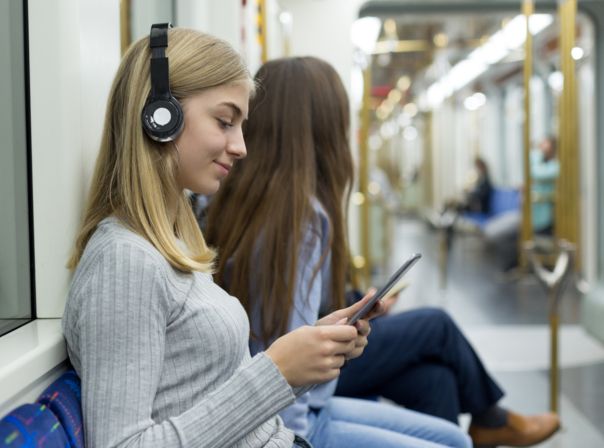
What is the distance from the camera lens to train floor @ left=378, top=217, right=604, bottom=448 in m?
3.94

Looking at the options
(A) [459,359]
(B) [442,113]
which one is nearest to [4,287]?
(A) [459,359]

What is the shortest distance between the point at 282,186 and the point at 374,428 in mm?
587

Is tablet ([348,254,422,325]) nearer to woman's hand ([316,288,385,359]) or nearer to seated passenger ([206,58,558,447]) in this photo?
woman's hand ([316,288,385,359])

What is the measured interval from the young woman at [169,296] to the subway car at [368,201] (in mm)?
18

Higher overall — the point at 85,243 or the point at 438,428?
the point at 85,243

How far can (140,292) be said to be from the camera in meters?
1.11

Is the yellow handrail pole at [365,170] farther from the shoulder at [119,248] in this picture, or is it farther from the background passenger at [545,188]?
the background passenger at [545,188]

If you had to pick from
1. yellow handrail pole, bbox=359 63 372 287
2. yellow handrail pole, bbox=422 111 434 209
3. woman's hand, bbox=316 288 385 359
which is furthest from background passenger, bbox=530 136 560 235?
woman's hand, bbox=316 288 385 359

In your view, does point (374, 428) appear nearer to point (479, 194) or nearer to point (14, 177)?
point (14, 177)

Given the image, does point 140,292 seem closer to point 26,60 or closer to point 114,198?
point 114,198

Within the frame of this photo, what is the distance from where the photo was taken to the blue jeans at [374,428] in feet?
6.03

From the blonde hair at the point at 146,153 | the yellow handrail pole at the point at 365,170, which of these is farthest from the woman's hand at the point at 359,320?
the yellow handrail pole at the point at 365,170

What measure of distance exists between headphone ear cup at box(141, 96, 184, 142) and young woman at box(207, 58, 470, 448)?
2.13ft

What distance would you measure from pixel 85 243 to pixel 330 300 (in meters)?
0.87
